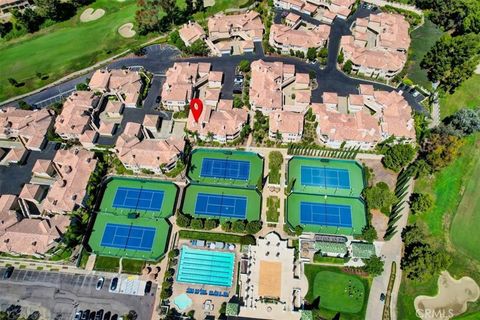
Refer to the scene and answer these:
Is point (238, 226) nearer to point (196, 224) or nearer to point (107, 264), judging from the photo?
point (196, 224)

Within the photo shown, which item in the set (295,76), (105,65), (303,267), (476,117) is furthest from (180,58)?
(476,117)

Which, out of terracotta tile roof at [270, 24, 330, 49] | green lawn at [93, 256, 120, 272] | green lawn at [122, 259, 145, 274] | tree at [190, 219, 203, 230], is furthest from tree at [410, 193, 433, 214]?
green lawn at [93, 256, 120, 272]

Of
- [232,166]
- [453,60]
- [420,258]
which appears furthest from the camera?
[453,60]

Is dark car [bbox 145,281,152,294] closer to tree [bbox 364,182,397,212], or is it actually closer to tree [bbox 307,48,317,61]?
tree [bbox 364,182,397,212]

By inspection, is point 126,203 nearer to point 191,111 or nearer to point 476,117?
point 191,111

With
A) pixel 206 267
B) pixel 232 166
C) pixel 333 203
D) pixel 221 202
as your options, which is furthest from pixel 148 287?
pixel 333 203

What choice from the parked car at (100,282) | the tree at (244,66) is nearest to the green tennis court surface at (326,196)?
the tree at (244,66)

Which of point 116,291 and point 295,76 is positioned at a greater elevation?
point 295,76
